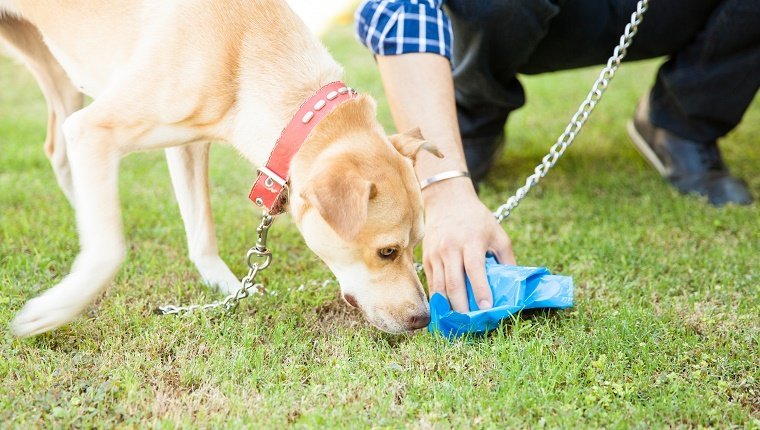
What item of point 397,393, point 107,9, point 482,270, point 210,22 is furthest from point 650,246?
point 107,9

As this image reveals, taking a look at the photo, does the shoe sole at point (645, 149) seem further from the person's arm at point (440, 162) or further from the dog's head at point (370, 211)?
the dog's head at point (370, 211)

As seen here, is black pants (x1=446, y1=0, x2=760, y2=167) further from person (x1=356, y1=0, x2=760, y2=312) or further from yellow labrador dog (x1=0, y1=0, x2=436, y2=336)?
yellow labrador dog (x1=0, y1=0, x2=436, y2=336)

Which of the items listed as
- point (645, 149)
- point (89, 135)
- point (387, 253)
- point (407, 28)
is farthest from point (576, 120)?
point (89, 135)

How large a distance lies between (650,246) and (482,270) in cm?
126

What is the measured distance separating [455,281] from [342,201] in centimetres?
66

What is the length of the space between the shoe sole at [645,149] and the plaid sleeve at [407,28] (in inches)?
77.5

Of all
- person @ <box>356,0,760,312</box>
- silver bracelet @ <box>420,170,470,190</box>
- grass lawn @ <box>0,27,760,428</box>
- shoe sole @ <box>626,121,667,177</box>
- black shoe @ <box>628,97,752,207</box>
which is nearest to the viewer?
grass lawn @ <box>0,27,760,428</box>

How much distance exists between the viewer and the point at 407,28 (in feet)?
11.1

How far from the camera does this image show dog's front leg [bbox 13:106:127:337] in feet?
8.68

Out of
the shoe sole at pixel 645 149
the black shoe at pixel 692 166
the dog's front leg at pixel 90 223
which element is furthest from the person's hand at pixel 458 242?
the shoe sole at pixel 645 149

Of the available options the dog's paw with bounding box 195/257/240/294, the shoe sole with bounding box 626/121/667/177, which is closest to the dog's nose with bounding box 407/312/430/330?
the dog's paw with bounding box 195/257/240/294

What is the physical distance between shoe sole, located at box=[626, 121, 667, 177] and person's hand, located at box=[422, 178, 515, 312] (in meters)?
2.12

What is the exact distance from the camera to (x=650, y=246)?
12.3ft

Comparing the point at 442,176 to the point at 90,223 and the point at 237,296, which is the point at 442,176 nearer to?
the point at 237,296
